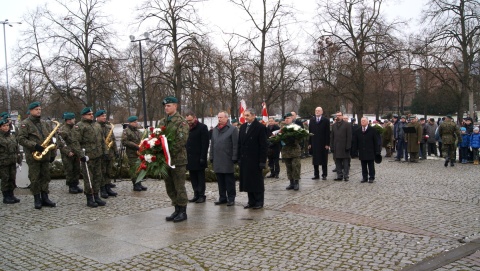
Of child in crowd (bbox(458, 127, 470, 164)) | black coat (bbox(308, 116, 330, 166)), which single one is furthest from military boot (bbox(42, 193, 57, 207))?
child in crowd (bbox(458, 127, 470, 164))

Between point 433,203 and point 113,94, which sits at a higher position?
point 113,94

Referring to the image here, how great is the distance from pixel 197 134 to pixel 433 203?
511cm

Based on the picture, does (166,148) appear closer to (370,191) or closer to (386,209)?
(386,209)

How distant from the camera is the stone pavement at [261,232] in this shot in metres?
5.48

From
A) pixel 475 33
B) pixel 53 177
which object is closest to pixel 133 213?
pixel 53 177

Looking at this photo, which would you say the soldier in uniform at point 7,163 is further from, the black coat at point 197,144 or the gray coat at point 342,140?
the gray coat at point 342,140

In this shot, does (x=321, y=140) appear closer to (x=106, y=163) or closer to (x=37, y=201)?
(x=106, y=163)

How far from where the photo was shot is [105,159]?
10.6m

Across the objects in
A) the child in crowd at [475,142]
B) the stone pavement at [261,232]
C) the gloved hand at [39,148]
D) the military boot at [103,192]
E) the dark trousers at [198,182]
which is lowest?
the stone pavement at [261,232]

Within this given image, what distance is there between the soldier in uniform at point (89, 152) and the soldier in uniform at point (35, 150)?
2.14 ft

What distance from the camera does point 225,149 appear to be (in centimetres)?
914

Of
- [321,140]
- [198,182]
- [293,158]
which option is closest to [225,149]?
[198,182]

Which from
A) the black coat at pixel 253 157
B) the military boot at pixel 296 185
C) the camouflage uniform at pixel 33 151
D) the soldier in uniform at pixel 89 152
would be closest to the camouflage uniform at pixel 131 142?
the soldier in uniform at pixel 89 152

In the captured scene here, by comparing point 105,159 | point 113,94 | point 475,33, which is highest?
point 475,33
